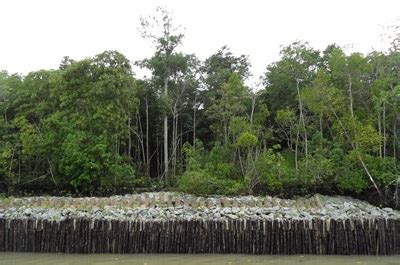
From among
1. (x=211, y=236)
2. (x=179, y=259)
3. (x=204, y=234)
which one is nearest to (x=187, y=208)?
(x=204, y=234)

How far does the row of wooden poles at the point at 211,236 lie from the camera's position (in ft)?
43.7

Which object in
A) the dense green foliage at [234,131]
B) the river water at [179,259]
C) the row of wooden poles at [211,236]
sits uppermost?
the dense green foliage at [234,131]

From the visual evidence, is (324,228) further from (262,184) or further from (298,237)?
(262,184)

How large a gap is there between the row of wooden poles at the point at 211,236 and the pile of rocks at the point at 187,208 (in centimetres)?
73

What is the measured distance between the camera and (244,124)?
22.4 metres

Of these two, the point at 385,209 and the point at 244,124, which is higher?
the point at 244,124

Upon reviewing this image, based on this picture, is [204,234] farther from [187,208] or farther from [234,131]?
[234,131]

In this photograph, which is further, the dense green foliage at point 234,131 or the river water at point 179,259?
the dense green foliage at point 234,131

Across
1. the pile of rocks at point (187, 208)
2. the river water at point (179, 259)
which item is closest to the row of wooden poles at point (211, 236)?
the river water at point (179, 259)

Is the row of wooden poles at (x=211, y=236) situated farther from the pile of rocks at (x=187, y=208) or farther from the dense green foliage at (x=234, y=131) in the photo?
the dense green foliage at (x=234, y=131)

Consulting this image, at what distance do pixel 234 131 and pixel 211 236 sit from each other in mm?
9559

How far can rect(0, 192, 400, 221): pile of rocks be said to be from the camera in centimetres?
1505

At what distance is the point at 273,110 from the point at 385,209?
1261 cm

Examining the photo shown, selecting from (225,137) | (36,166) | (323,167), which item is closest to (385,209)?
(323,167)
